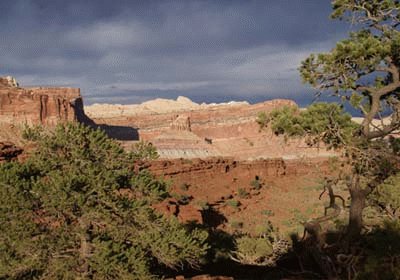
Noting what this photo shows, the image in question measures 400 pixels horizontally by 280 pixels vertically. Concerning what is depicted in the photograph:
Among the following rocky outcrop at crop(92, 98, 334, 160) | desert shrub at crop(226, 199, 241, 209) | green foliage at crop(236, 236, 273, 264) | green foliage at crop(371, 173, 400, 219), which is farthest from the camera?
rocky outcrop at crop(92, 98, 334, 160)

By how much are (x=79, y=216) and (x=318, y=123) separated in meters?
5.22

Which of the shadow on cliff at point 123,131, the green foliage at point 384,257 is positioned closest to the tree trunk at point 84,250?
the green foliage at point 384,257

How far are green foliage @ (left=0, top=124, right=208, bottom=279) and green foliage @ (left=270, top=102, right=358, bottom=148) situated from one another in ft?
10.1

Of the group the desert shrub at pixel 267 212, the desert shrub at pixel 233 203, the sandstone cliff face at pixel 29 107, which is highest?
the sandstone cliff face at pixel 29 107

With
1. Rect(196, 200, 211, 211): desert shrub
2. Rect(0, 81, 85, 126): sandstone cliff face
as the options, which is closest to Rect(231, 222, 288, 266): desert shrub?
Rect(196, 200, 211, 211): desert shrub

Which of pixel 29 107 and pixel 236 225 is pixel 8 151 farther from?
pixel 29 107

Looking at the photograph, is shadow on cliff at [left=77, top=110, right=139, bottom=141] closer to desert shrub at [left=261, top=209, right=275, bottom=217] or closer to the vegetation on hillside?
desert shrub at [left=261, top=209, right=275, bottom=217]

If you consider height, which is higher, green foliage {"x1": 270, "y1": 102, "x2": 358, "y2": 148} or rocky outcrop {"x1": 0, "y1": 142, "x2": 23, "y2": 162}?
green foliage {"x1": 270, "y1": 102, "x2": 358, "y2": 148}

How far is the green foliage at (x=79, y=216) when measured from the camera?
755 centimetres

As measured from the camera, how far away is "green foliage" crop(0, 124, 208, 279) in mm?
7547

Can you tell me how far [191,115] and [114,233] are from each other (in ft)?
347

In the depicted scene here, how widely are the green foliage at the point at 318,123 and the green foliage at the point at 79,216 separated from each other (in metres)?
3.09

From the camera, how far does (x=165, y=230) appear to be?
8.45m

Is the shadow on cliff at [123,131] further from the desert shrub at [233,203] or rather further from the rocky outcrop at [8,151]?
the rocky outcrop at [8,151]
